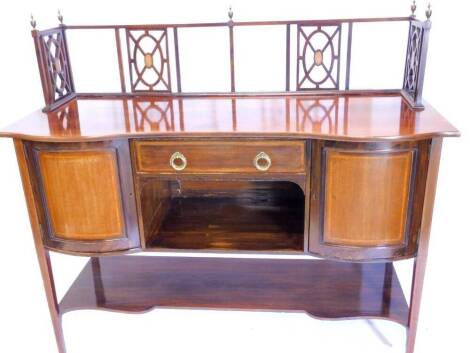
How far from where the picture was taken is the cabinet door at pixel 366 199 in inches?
63.0

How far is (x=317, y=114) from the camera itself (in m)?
1.80

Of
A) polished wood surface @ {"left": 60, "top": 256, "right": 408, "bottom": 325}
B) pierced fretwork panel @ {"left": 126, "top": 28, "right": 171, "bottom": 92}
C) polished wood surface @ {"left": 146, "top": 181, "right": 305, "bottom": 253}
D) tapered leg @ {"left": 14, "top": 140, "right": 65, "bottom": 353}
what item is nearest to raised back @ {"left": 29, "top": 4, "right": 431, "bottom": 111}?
pierced fretwork panel @ {"left": 126, "top": 28, "right": 171, "bottom": 92}

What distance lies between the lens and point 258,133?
162 centimetres

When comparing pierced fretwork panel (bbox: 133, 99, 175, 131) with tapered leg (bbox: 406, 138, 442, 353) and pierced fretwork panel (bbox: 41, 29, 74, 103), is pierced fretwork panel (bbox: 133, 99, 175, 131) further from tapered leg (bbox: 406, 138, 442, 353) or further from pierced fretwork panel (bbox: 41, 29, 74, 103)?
tapered leg (bbox: 406, 138, 442, 353)

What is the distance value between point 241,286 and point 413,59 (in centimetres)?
120

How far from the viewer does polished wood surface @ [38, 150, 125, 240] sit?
1.71 m

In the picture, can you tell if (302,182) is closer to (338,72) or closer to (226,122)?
(226,122)

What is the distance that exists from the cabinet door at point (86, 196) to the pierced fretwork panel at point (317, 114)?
64 cm

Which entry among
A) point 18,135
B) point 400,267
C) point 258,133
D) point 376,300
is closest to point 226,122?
point 258,133

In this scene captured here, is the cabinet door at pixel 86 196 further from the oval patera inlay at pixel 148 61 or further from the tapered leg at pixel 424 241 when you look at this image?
the tapered leg at pixel 424 241

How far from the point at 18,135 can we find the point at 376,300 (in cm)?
155

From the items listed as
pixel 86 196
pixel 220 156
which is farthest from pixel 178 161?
pixel 86 196

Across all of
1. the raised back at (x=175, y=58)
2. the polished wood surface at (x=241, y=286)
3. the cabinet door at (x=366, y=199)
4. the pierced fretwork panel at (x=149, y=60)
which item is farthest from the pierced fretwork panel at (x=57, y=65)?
the cabinet door at (x=366, y=199)

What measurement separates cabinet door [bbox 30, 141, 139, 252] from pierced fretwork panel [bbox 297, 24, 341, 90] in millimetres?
840
